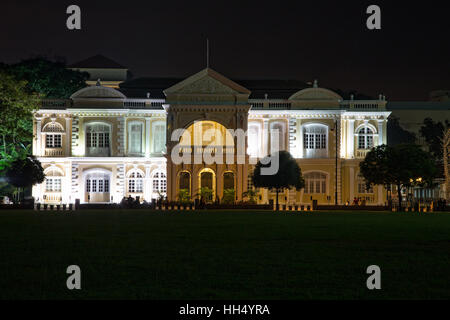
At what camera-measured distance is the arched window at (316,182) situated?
57.2 metres

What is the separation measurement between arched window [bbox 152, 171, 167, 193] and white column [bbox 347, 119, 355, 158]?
15.6 m

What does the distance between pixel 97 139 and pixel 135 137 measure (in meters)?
A: 3.15

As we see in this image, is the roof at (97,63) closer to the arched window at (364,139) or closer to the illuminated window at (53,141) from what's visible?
the illuminated window at (53,141)

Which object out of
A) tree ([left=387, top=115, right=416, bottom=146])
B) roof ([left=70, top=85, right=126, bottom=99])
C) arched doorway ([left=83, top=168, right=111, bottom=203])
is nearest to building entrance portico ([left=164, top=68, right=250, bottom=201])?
roof ([left=70, top=85, right=126, bottom=99])

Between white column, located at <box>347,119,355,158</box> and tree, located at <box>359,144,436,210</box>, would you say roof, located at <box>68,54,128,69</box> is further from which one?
tree, located at <box>359,144,436,210</box>

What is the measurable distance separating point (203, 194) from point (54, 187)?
535 inches

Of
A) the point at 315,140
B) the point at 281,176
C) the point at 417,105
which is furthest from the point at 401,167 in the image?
the point at 417,105

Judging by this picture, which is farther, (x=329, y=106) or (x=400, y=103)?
(x=400, y=103)

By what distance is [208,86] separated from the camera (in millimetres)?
55344

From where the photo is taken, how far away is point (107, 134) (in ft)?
189

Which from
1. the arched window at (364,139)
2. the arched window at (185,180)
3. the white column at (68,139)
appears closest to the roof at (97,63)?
the white column at (68,139)
